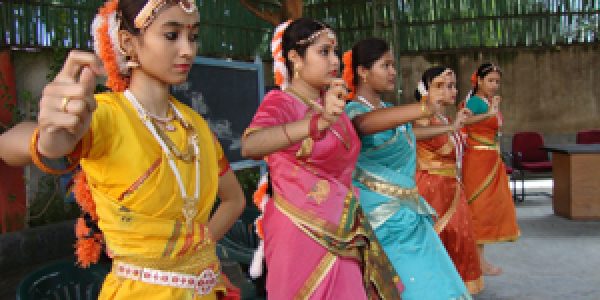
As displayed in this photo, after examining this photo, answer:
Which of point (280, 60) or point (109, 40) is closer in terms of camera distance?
point (109, 40)

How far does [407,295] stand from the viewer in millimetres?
2594

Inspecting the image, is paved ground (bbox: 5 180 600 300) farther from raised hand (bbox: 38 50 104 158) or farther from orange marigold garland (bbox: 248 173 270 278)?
raised hand (bbox: 38 50 104 158)

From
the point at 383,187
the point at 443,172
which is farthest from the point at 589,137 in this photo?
the point at 383,187

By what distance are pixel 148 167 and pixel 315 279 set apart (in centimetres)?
93

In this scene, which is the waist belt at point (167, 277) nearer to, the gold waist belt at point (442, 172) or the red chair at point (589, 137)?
the gold waist belt at point (442, 172)

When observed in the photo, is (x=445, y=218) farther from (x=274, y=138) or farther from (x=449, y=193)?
(x=274, y=138)

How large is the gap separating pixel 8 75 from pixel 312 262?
3.00m

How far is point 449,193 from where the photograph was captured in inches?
156

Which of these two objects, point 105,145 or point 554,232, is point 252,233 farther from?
point 554,232

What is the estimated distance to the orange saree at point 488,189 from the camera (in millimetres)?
4988

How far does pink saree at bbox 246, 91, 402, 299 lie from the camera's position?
2.11m

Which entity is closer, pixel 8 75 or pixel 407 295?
pixel 407 295

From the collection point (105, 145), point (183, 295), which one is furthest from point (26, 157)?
point (183, 295)

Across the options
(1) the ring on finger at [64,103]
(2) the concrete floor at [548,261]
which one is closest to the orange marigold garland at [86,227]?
(1) the ring on finger at [64,103]
